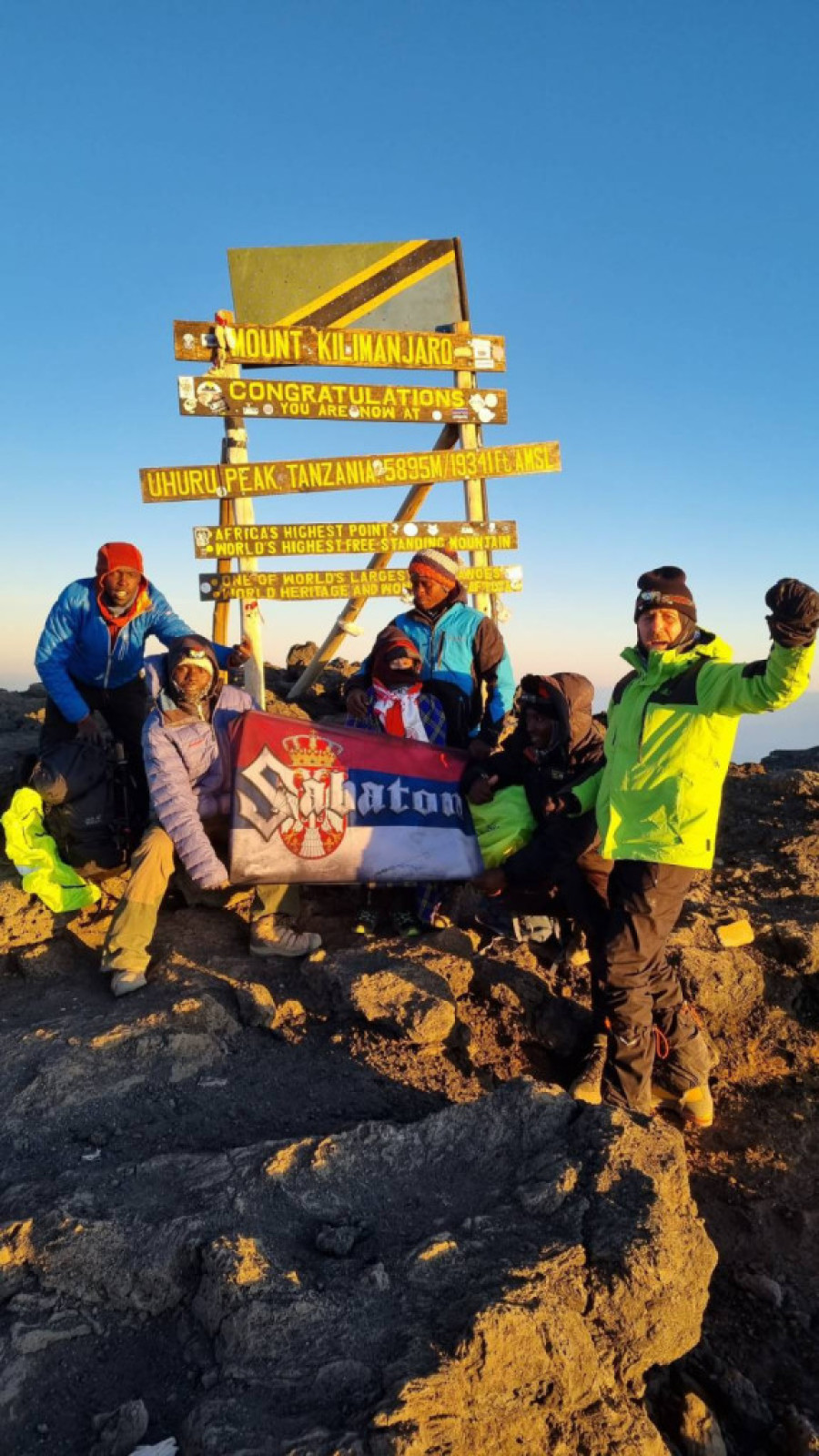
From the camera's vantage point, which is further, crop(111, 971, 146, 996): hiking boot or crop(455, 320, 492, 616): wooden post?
crop(455, 320, 492, 616): wooden post

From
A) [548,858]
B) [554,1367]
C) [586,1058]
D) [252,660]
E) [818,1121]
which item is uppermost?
[252,660]

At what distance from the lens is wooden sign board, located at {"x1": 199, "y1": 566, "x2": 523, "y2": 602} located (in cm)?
827

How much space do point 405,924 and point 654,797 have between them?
2225mm

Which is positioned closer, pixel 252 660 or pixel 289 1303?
pixel 289 1303

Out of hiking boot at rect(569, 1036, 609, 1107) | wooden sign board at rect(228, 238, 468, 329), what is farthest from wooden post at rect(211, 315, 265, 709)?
hiking boot at rect(569, 1036, 609, 1107)

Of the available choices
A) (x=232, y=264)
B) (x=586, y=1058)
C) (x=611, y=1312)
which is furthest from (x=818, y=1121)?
(x=232, y=264)

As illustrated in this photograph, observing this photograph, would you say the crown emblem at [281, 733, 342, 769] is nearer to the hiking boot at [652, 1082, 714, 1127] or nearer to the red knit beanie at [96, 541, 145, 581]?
the red knit beanie at [96, 541, 145, 581]

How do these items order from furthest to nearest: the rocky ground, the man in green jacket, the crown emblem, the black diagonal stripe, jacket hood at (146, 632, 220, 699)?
1. the black diagonal stripe
2. the crown emblem
3. jacket hood at (146, 632, 220, 699)
4. the man in green jacket
5. the rocky ground

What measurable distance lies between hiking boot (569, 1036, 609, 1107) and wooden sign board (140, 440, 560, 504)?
5.59m

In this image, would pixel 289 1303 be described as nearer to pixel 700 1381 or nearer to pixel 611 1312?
pixel 611 1312

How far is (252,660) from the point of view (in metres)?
8.17

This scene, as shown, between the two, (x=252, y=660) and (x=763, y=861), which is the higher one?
(x=252, y=660)

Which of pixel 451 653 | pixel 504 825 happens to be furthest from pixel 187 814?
pixel 451 653

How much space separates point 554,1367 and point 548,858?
2.86 m
